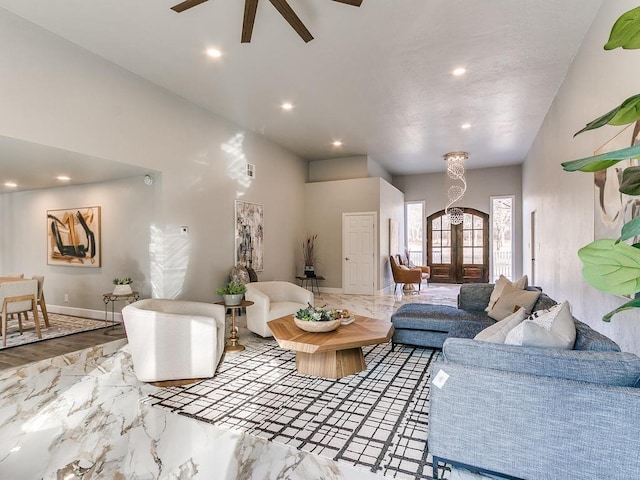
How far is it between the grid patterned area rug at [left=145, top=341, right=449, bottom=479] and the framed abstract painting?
11.4 ft

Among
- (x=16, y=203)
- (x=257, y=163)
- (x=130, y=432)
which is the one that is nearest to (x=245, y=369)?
(x=130, y=432)

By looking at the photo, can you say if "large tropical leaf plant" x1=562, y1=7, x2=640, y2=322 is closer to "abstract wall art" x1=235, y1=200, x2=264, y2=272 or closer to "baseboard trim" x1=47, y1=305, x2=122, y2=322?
"abstract wall art" x1=235, y1=200, x2=264, y2=272

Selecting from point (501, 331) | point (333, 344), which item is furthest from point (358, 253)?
point (501, 331)

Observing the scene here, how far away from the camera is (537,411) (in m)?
1.68

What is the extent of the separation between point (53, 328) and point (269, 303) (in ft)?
10.7

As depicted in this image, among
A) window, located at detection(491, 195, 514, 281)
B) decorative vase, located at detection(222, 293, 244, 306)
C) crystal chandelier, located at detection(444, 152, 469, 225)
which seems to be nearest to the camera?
decorative vase, located at detection(222, 293, 244, 306)

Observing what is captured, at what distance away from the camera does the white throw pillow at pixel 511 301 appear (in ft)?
11.2

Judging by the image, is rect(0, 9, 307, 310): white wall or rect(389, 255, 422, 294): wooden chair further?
rect(389, 255, 422, 294): wooden chair

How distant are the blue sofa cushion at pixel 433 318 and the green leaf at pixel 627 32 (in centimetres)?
318

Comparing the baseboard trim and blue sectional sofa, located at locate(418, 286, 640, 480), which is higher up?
blue sectional sofa, located at locate(418, 286, 640, 480)

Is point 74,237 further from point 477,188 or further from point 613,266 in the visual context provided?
point 477,188

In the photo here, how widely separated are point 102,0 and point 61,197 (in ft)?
13.6

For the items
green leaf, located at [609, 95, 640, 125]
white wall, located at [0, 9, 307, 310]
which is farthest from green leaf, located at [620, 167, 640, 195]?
white wall, located at [0, 9, 307, 310]

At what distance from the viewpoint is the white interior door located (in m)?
8.23
